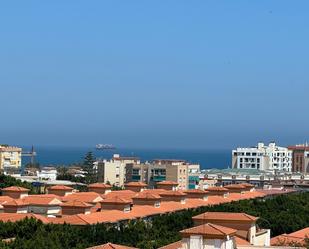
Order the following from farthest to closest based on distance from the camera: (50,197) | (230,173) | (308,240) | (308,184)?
(230,173), (308,184), (50,197), (308,240)

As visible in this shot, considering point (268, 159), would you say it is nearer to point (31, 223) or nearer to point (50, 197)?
point (50, 197)

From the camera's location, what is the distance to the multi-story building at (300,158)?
12631 cm

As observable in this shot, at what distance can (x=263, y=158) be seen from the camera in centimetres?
12225

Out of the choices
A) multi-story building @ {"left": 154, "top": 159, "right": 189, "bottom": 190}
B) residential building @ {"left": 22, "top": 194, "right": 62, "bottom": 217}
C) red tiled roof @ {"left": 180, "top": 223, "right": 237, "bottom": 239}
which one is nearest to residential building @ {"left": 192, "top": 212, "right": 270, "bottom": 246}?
red tiled roof @ {"left": 180, "top": 223, "right": 237, "bottom": 239}

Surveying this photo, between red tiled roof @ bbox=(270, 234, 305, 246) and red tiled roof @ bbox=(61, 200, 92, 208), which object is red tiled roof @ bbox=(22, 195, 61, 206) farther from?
red tiled roof @ bbox=(270, 234, 305, 246)

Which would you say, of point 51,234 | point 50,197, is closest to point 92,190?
point 50,197

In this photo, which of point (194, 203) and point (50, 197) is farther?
point (194, 203)

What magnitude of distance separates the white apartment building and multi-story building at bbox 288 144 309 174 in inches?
43.3

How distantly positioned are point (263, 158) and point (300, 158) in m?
8.17

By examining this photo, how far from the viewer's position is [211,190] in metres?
61.2

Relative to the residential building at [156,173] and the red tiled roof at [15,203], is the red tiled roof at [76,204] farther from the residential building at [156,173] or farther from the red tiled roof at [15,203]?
the residential building at [156,173]

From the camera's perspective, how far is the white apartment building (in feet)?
401

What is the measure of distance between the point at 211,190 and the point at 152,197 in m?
13.2

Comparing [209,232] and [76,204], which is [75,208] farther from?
[209,232]
